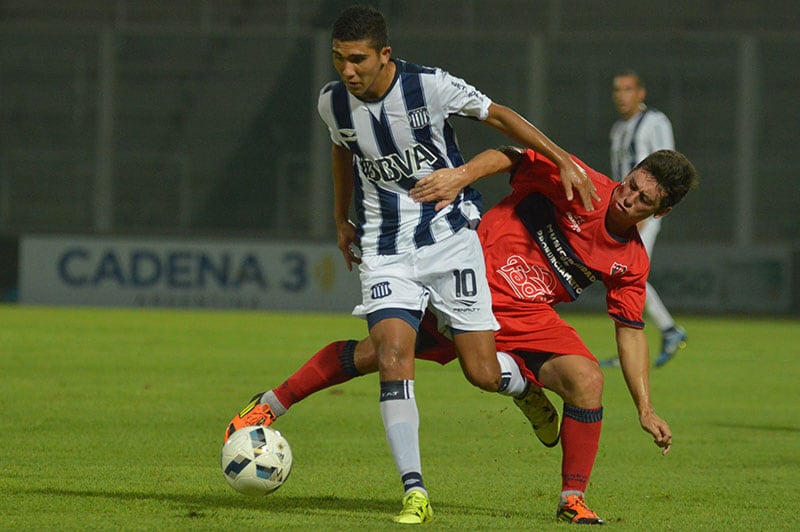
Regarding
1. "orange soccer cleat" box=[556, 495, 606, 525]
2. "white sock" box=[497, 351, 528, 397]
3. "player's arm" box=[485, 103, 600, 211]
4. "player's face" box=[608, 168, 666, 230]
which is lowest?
"orange soccer cleat" box=[556, 495, 606, 525]

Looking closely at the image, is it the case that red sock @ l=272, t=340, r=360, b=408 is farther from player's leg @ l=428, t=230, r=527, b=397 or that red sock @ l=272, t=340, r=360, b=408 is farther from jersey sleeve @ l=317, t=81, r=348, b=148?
jersey sleeve @ l=317, t=81, r=348, b=148

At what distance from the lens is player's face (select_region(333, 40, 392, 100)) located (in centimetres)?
511

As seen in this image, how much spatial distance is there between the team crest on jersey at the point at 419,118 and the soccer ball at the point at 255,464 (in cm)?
133

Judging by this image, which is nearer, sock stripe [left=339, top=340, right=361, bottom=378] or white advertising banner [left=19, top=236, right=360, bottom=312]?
sock stripe [left=339, top=340, right=361, bottom=378]

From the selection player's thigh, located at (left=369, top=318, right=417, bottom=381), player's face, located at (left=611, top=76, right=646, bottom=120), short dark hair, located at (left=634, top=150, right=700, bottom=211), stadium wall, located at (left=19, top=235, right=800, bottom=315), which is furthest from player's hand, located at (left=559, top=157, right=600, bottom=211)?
stadium wall, located at (left=19, top=235, right=800, bottom=315)

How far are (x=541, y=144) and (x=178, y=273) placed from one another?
48.0 ft

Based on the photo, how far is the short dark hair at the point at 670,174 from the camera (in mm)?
5457

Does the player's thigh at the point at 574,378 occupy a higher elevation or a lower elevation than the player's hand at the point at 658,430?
higher

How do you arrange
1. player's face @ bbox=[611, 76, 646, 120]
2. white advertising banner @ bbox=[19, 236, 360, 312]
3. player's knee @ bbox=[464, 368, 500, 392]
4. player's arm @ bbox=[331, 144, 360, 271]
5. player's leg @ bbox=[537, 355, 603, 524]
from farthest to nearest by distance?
1. white advertising banner @ bbox=[19, 236, 360, 312]
2. player's face @ bbox=[611, 76, 646, 120]
3. player's arm @ bbox=[331, 144, 360, 271]
4. player's knee @ bbox=[464, 368, 500, 392]
5. player's leg @ bbox=[537, 355, 603, 524]

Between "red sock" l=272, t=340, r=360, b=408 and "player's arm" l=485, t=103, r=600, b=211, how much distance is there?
1.15 m

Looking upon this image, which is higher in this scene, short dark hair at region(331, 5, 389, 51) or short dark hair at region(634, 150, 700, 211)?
short dark hair at region(331, 5, 389, 51)

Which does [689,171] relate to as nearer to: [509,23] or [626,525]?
[626,525]

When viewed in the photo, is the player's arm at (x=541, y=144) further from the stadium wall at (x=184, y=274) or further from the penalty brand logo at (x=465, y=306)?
the stadium wall at (x=184, y=274)

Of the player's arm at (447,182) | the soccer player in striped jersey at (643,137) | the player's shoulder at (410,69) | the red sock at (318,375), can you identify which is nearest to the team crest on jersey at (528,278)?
the player's arm at (447,182)
